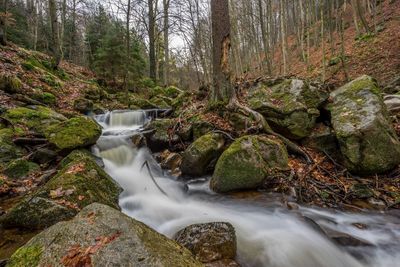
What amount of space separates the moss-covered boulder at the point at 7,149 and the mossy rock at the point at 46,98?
3.68 m

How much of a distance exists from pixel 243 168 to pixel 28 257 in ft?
12.4

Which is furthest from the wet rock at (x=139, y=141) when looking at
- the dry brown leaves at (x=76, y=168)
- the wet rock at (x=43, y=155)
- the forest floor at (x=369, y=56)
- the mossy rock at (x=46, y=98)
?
the forest floor at (x=369, y=56)

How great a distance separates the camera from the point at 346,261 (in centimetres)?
340

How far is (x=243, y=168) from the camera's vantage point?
16.3ft

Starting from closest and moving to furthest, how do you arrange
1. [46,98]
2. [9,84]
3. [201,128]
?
[201,128] < [9,84] < [46,98]

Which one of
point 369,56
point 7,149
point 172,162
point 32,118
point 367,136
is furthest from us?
point 369,56

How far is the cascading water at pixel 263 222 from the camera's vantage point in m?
3.46

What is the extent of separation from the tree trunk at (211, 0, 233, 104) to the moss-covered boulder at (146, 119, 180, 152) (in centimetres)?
163

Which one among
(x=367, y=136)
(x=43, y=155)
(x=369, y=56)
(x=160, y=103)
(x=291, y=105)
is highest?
(x=369, y=56)

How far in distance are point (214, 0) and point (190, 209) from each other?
5.65 meters

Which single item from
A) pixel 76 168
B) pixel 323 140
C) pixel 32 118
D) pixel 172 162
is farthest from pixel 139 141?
pixel 323 140

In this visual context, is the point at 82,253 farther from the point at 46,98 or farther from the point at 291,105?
the point at 46,98

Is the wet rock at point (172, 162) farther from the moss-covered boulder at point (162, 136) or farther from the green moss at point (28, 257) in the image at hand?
the green moss at point (28, 257)

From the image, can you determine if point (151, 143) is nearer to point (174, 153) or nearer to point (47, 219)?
point (174, 153)
